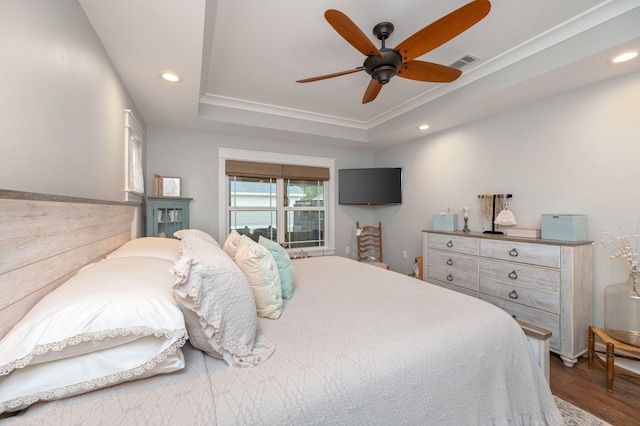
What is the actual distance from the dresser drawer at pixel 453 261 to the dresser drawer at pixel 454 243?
2.4 inches

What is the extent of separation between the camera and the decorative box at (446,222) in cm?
319

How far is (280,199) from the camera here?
4.14m

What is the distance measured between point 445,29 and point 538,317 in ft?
7.89

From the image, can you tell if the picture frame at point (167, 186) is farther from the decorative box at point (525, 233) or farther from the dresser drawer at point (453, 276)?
the decorative box at point (525, 233)

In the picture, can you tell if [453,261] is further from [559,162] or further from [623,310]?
[559,162]

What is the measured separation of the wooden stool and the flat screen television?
2.64 meters

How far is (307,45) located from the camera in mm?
2109

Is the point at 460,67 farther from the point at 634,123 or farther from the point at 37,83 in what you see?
the point at 37,83

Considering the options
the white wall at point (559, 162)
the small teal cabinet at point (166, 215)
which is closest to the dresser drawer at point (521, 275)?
the white wall at point (559, 162)

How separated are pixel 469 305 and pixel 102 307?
1.63 meters

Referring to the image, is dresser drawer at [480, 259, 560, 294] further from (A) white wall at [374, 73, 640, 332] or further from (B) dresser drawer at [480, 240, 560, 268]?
(A) white wall at [374, 73, 640, 332]

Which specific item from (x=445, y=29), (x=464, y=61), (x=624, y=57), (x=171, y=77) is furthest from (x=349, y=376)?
(x=624, y=57)

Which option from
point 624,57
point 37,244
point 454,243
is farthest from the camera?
point 454,243

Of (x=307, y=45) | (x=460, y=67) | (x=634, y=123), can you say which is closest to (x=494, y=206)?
(x=634, y=123)
